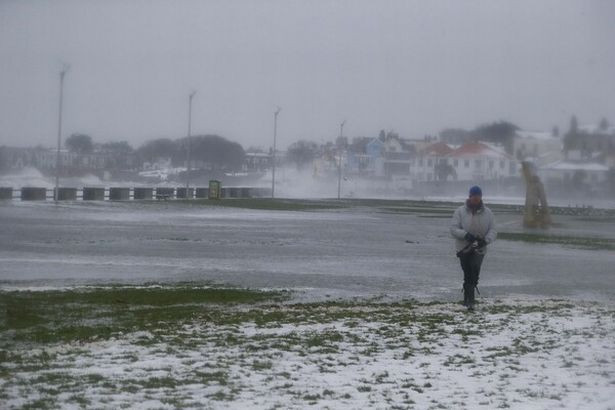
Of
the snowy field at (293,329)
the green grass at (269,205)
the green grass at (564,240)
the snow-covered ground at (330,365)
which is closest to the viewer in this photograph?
the snow-covered ground at (330,365)

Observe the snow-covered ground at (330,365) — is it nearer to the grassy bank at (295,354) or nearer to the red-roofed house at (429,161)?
the grassy bank at (295,354)

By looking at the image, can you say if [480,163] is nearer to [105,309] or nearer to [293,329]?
[105,309]

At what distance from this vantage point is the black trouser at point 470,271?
16094 millimetres

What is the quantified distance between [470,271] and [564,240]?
2493cm

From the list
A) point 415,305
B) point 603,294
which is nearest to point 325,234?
point 603,294

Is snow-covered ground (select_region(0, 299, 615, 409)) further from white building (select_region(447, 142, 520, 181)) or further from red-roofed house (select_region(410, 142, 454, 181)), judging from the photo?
red-roofed house (select_region(410, 142, 454, 181))

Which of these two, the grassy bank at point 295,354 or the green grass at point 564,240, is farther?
the green grass at point 564,240

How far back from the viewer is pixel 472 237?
16.2 meters

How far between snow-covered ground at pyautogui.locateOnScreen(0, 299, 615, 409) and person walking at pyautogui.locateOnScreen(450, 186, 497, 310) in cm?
148

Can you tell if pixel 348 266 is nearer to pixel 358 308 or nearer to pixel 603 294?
pixel 603 294

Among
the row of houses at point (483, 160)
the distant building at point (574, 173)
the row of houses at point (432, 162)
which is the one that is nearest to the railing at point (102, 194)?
the row of houses at point (432, 162)

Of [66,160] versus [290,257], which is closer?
[290,257]

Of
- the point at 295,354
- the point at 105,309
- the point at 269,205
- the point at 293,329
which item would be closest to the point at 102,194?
the point at 269,205

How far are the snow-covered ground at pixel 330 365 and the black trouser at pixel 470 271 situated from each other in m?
1.38
